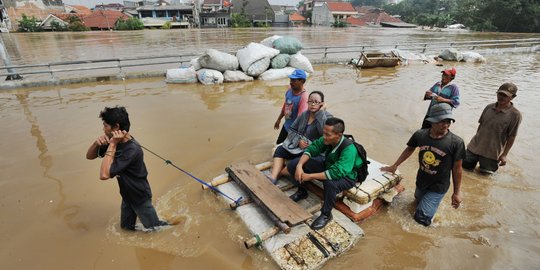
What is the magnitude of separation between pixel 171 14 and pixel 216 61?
46.2m

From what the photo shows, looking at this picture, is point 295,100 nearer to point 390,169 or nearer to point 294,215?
point 390,169

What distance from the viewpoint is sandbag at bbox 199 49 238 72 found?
926 cm

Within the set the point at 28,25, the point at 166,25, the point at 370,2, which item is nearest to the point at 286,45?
the point at 166,25

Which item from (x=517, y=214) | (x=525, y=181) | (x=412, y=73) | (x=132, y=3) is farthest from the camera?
(x=132, y=3)

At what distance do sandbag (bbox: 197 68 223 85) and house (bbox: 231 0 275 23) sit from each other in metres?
46.1

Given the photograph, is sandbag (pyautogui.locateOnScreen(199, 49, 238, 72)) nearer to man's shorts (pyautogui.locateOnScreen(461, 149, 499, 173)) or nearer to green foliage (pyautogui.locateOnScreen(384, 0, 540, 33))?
man's shorts (pyautogui.locateOnScreen(461, 149, 499, 173))

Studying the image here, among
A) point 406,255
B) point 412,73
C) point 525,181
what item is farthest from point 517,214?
point 412,73

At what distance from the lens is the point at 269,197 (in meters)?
3.11

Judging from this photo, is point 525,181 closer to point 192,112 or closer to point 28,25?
point 192,112

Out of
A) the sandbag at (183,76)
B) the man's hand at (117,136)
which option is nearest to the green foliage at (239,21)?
the sandbag at (183,76)

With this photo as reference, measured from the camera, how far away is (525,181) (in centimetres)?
409

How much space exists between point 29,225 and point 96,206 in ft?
2.14

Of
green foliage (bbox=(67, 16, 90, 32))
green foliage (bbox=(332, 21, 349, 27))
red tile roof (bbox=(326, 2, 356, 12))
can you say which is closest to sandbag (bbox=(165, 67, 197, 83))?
green foliage (bbox=(67, 16, 90, 32))

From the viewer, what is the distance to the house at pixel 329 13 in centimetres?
5838
